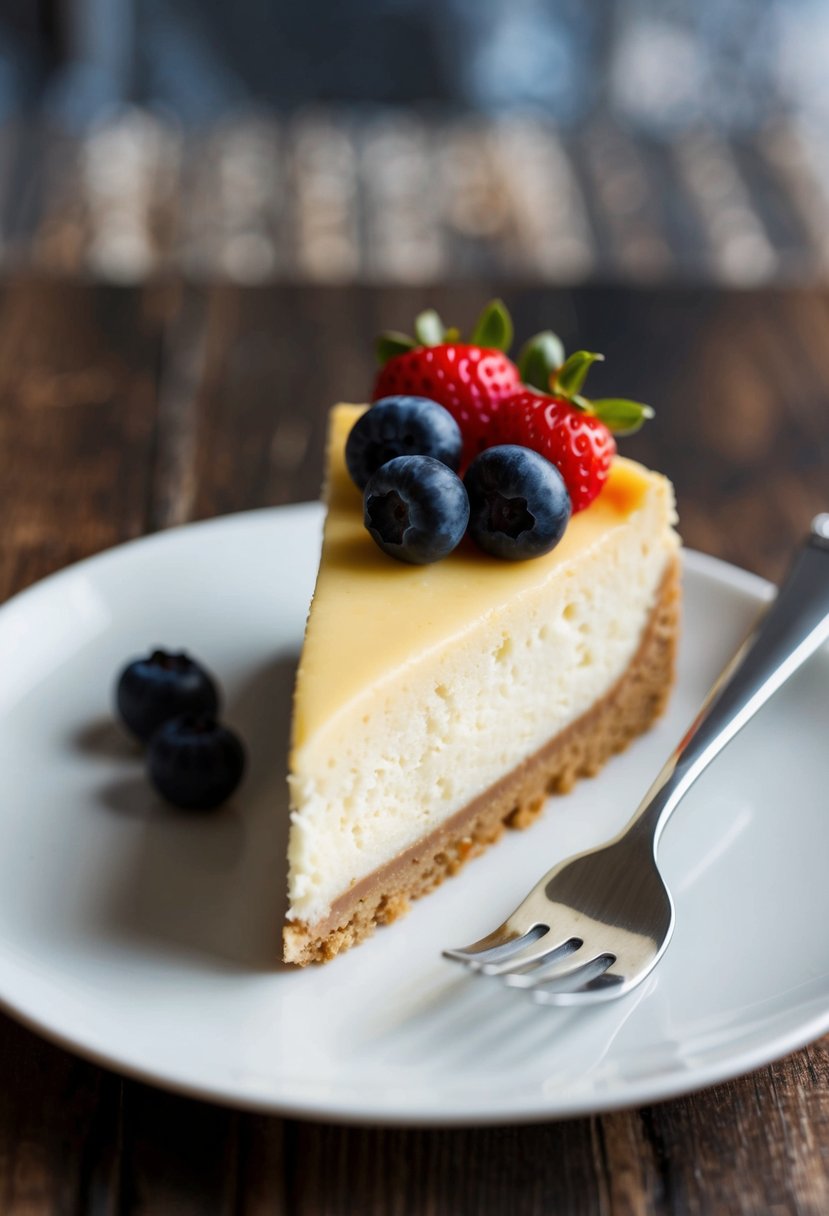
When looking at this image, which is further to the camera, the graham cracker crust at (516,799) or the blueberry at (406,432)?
the blueberry at (406,432)

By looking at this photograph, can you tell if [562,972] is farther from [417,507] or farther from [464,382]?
[464,382]

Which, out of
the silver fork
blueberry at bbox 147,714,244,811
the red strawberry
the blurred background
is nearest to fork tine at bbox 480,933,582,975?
the silver fork

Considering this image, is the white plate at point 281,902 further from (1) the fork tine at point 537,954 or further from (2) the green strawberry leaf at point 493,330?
(2) the green strawberry leaf at point 493,330

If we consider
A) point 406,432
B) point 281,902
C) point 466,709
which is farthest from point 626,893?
point 406,432

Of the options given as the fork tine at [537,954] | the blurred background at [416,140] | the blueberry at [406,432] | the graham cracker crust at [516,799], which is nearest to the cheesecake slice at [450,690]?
the graham cracker crust at [516,799]

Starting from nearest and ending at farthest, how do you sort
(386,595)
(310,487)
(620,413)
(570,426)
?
(386,595) → (570,426) → (620,413) → (310,487)

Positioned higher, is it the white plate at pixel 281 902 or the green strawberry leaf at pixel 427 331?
the green strawberry leaf at pixel 427 331
